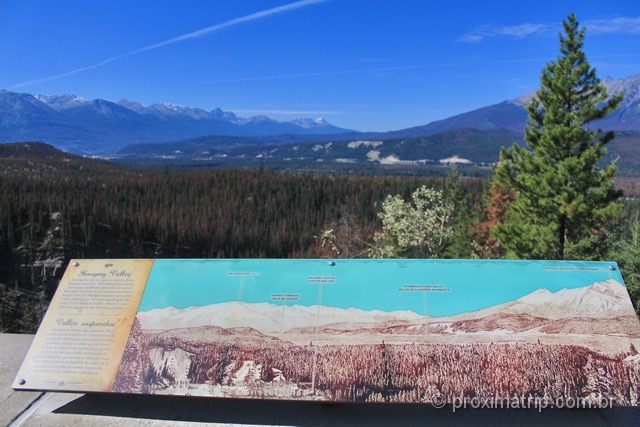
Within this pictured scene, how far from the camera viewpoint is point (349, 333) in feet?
19.2

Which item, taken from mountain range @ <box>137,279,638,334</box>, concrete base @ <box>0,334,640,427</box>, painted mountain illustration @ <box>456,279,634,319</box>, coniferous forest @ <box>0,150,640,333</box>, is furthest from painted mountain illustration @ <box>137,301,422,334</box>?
coniferous forest @ <box>0,150,640,333</box>

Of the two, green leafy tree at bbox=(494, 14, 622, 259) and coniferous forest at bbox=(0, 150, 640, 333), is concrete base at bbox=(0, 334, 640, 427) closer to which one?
green leafy tree at bbox=(494, 14, 622, 259)

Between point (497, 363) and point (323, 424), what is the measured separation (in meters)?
2.07

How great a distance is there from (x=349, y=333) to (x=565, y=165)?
1274 centimetres

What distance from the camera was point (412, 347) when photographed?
5.69 meters

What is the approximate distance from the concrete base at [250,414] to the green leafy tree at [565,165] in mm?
11319

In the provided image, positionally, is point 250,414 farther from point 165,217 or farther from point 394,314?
point 165,217

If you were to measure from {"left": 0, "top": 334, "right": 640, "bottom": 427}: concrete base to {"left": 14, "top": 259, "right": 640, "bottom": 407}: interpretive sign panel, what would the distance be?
0.43 m

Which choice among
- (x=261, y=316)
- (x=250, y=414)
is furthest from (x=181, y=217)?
(x=250, y=414)

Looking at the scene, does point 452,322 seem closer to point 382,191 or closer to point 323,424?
point 323,424

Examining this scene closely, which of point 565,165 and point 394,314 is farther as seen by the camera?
point 565,165

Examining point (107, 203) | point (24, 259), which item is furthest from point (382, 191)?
point (24, 259)

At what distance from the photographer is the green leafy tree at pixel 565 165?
1592cm

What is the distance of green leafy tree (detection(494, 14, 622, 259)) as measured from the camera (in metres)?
15.9
